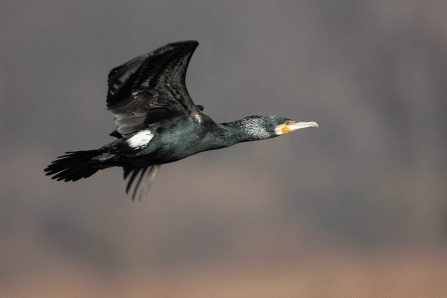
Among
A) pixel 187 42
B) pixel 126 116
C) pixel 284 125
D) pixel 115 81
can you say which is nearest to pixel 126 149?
pixel 126 116

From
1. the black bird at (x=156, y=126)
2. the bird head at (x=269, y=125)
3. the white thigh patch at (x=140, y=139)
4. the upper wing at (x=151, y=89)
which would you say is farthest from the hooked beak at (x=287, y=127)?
the white thigh patch at (x=140, y=139)

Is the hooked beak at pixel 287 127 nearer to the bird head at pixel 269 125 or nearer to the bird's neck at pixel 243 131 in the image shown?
the bird head at pixel 269 125

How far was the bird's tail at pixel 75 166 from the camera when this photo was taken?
363 inches

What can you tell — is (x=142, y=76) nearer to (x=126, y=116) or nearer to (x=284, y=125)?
(x=126, y=116)

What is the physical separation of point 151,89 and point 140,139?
0.80 m

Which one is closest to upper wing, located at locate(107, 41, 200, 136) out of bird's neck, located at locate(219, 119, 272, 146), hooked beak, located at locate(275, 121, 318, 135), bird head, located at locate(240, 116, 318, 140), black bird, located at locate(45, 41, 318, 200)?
black bird, located at locate(45, 41, 318, 200)

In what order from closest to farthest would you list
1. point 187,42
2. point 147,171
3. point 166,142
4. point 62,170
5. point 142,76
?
point 187,42, point 142,76, point 166,142, point 62,170, point 147,171

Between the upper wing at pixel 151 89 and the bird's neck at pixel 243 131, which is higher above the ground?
the upper wing at pixel 151 89

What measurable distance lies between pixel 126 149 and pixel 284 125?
8.87 feet

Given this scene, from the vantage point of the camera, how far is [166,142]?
29.4ft

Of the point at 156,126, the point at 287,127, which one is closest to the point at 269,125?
the point at 287,127

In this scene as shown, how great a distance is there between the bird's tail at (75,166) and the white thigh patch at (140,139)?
54cm

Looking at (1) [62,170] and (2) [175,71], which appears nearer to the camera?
(2) [175,71]

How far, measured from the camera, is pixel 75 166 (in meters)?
9.80
